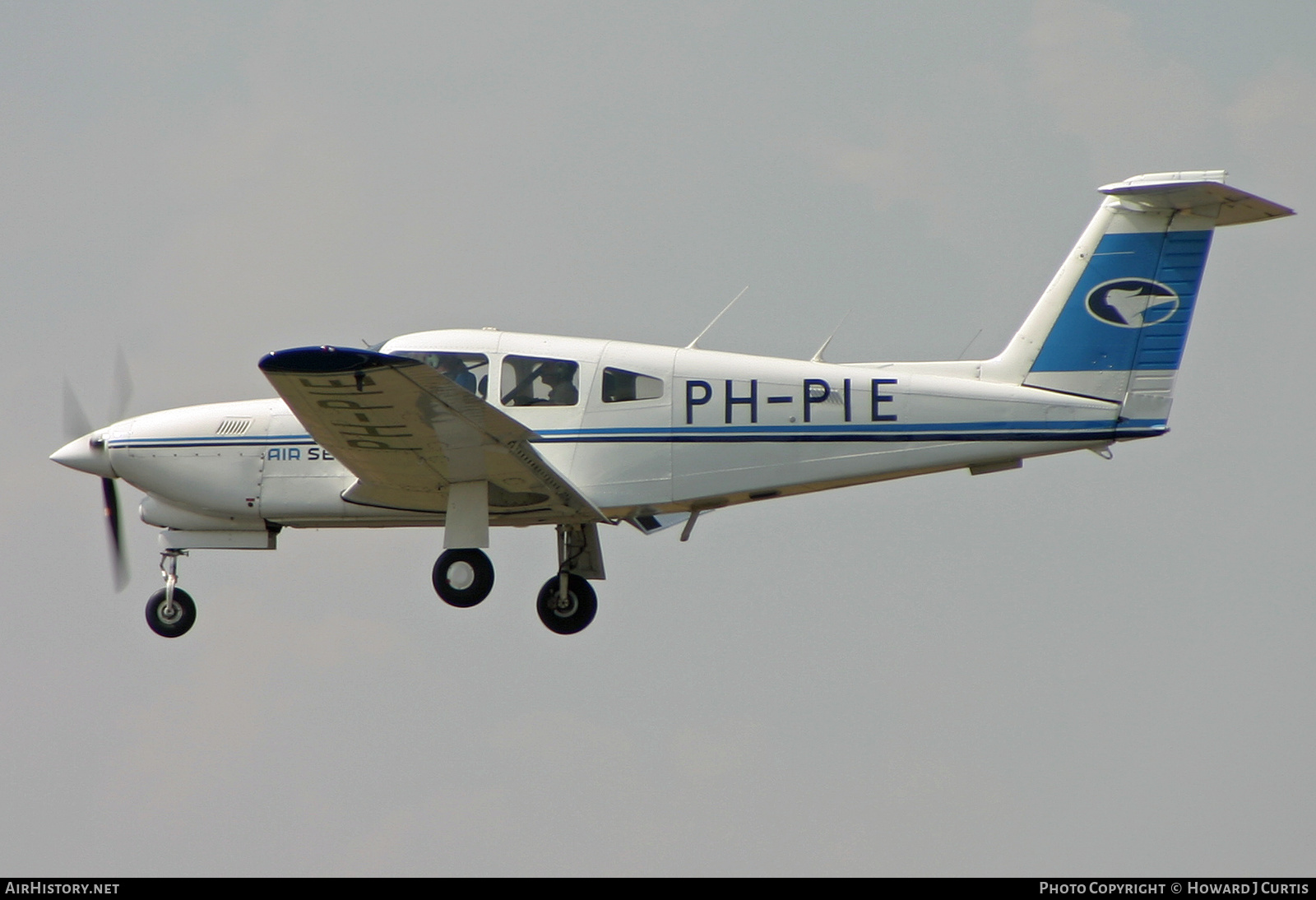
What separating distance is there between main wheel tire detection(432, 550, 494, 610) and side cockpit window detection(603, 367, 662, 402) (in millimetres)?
1900

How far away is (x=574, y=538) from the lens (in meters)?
17.2

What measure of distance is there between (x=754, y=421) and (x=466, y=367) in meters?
2.67

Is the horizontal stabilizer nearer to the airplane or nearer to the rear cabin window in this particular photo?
the airplane

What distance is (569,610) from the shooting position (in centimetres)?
1712

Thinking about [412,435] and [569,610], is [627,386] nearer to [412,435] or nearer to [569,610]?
[412,435]

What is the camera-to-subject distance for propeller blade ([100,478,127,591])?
17.8 m

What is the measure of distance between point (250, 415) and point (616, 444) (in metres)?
3.67

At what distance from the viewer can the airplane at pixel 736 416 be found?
49.5 ft

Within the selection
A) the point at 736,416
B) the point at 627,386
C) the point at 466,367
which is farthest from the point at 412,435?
the point at 736,416

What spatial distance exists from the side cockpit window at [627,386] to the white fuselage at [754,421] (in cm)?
2

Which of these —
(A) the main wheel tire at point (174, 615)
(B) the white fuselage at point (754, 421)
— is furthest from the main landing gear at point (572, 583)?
(A) the main wheel tire at point (174, 615)

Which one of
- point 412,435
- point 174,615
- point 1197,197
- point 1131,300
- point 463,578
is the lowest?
point 174,615

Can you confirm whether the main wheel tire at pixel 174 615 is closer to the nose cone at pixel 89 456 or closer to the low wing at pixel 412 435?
the nose cone at pixel 89 456

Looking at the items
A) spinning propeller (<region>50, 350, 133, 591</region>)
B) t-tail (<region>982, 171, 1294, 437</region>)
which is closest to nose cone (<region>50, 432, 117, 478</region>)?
spinning propeller (<region>50, 350, 133, 591</region>)
